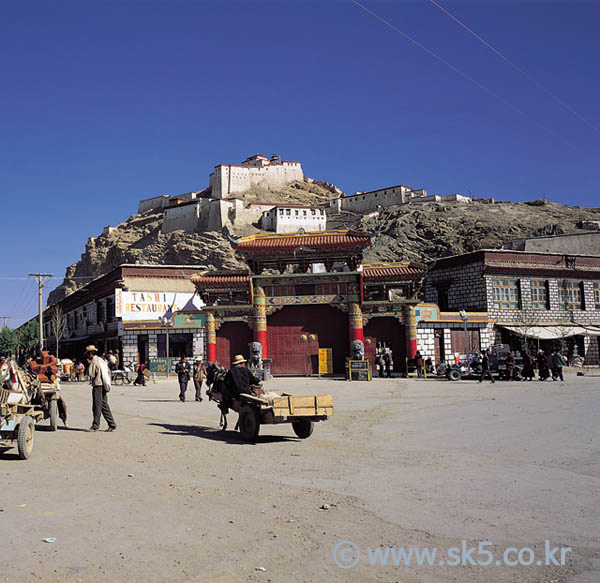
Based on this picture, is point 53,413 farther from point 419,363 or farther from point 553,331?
point 553,331

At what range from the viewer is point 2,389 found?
385 inches

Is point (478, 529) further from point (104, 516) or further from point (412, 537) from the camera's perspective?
point (104, 516)

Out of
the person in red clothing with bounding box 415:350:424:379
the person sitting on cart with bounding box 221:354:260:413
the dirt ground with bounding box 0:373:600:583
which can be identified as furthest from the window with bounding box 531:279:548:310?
the person sitting on cart with bounding box 221:354:260:413

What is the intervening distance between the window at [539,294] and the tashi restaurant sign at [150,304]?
22.9 meters

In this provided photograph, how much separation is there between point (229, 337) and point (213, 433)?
22607 millimetres

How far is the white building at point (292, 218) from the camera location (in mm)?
98125

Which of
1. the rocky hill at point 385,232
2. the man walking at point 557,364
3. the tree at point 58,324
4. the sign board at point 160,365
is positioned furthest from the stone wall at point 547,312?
the tree at point 58,324

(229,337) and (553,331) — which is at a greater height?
(229,337)

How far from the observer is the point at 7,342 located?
271 ft

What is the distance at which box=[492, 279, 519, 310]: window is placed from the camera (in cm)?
4100

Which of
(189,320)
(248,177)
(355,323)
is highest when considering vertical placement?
(248,177)

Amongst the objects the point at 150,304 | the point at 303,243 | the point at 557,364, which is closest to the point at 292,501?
the point at 557,364

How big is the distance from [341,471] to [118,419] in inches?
321

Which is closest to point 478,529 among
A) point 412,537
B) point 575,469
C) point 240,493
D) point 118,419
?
point 412,537
